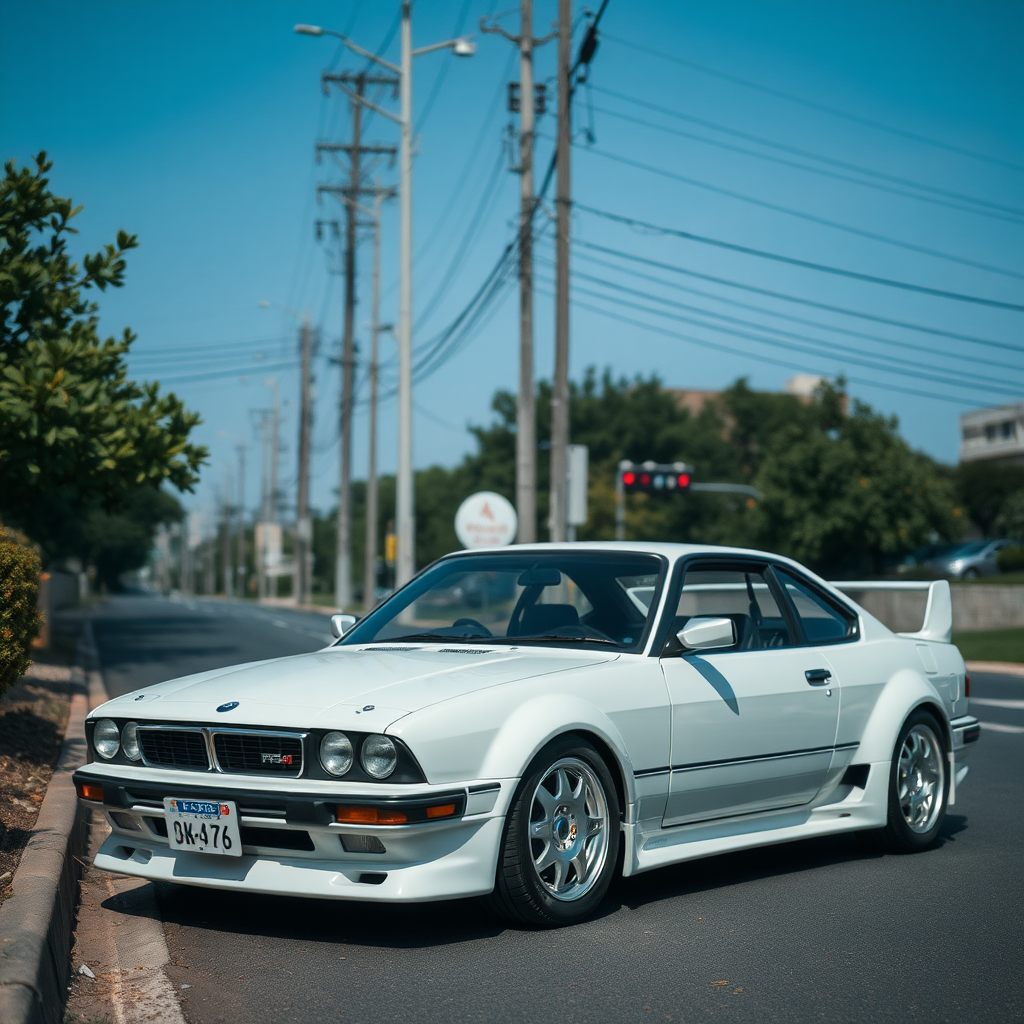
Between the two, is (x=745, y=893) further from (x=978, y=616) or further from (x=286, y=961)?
(x=978, y=616)

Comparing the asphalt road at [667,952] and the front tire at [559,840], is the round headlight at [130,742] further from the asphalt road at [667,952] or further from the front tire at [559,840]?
the front tire at [559,840]

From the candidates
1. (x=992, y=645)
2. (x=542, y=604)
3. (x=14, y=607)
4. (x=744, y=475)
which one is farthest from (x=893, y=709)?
(x=744, y=475)

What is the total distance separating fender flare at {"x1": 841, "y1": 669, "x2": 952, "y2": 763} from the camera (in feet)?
21.2

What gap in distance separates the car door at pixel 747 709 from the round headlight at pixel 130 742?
2.10 meters

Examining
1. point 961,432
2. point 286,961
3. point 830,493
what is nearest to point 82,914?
point 286,961

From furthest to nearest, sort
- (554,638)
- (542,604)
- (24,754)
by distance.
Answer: (24,754)
(542,604)
(554,638)

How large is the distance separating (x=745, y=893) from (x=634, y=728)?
104cm

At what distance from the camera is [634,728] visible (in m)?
5.23

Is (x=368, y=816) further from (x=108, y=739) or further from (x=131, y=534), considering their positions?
(x=131, y=534)

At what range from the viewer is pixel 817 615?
6.75 m

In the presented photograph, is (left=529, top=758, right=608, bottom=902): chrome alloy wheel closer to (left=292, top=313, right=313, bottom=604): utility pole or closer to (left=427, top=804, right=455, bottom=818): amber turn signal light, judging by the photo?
(left=427, top=804, right=455, bottom=818): amber turn signal light

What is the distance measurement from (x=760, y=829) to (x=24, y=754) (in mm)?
4482

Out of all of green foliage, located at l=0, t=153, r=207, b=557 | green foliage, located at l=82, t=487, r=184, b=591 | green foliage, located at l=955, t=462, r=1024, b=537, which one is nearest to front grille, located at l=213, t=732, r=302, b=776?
green foliage, located at l=0, t=153, r=207, b=557

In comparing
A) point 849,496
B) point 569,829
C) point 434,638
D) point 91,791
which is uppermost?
point 849,496
